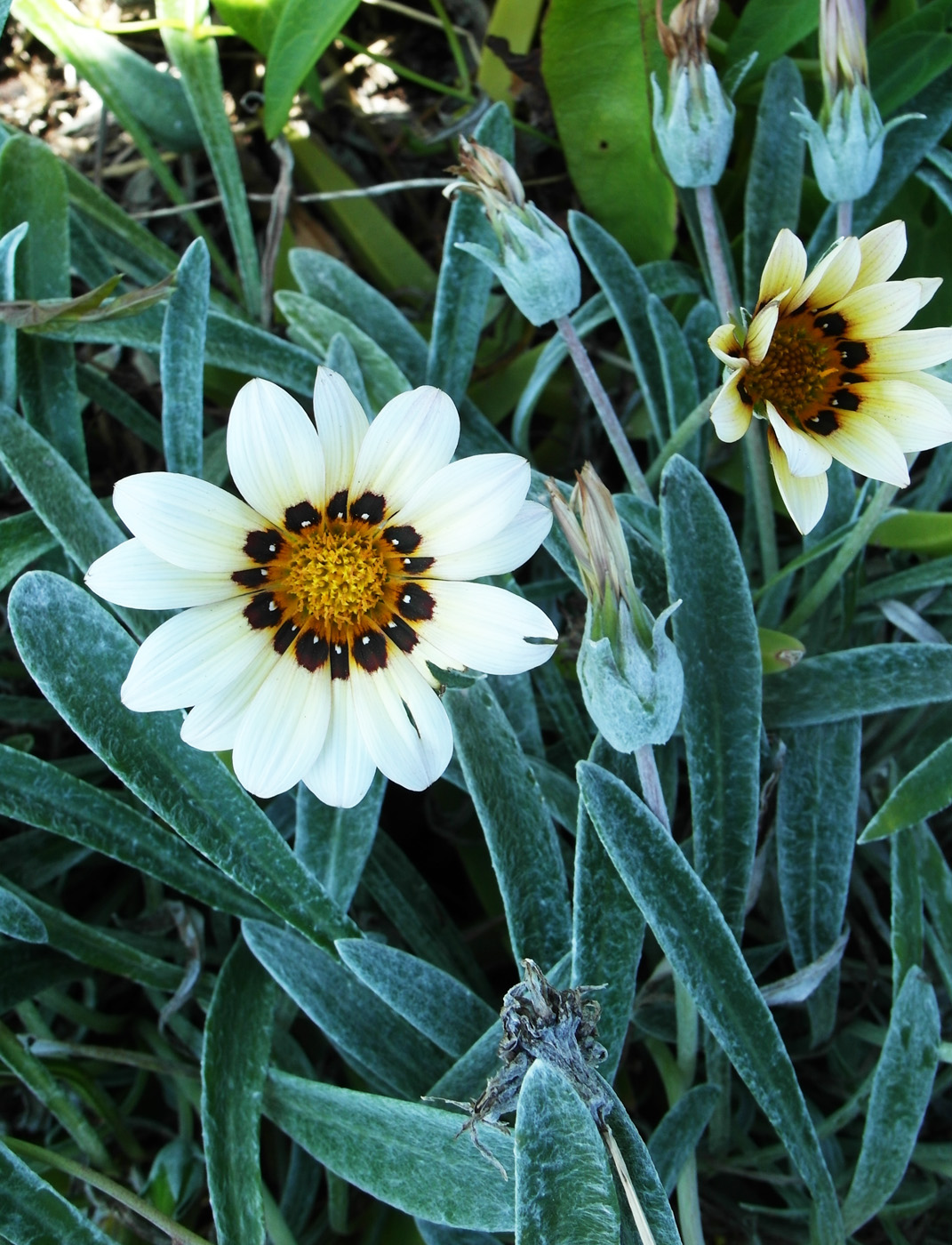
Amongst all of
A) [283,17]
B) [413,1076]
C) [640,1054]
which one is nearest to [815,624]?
[640,1054]

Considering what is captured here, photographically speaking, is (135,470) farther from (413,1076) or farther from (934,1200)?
(934,1200)

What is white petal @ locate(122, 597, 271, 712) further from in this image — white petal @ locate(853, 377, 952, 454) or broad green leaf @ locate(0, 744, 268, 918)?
white petal @ locate(853, 377, 952, 454)

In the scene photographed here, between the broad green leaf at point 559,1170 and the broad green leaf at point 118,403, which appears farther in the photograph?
the broad green leaf at point 118,403

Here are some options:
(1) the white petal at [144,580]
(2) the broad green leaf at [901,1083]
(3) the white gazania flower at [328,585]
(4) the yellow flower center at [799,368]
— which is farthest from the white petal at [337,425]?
(2) the broad green leaf at [901,1083]

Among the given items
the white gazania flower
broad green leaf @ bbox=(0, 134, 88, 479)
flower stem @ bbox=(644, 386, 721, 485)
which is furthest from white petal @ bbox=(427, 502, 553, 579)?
broad green leaf @ bbox=(0, 134, 88, 479)

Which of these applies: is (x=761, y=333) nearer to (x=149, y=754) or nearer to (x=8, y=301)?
(x=149, y=754)

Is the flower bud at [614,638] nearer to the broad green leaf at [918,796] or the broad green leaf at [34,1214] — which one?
the broad green leaf at [918,796]

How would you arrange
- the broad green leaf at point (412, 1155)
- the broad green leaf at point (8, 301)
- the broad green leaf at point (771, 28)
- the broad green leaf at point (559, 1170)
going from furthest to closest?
the broad green leaf at point (771, 28), the broad green leaf at point (8, 301), the broad green leaf at point (412, 1155), the broad green leaf at point (559, 1170)
